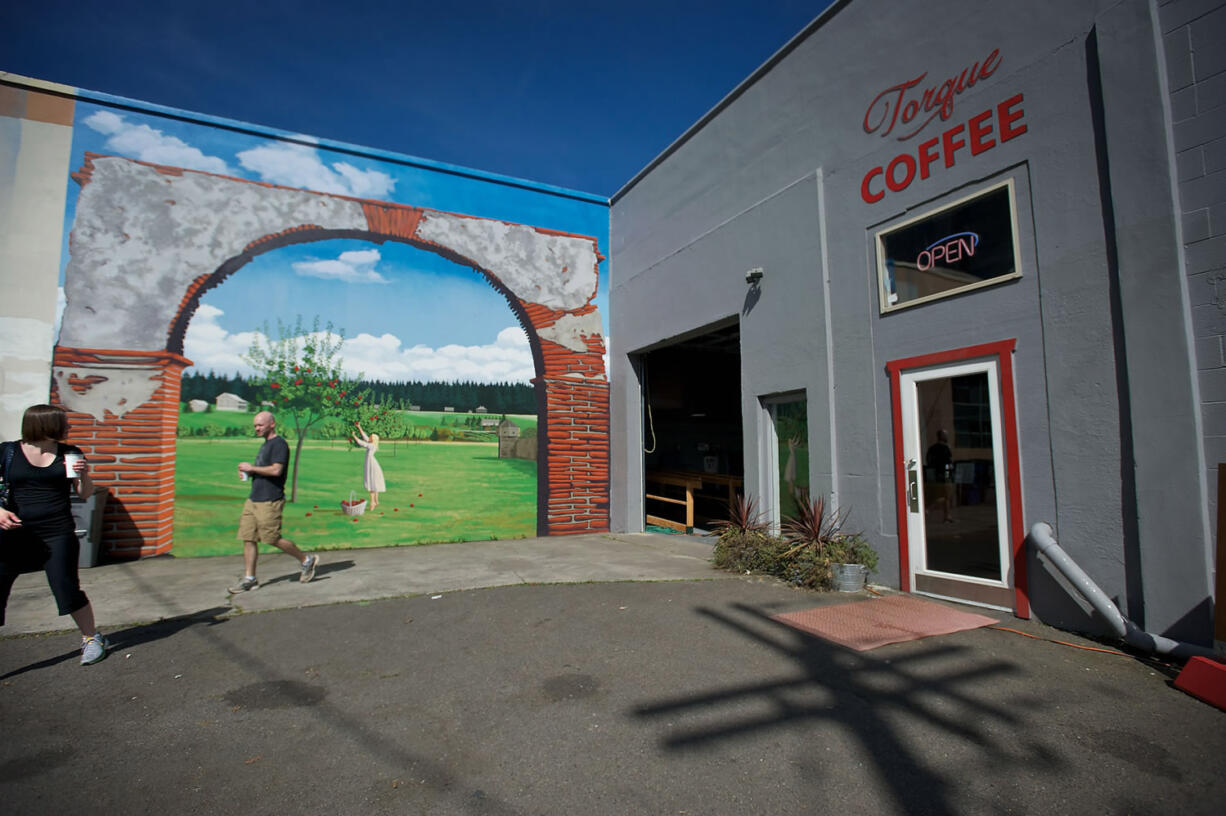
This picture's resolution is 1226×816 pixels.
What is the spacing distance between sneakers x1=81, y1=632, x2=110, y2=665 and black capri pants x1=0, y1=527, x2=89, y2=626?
0.24 m

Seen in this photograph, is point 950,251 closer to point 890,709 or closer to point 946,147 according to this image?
point 946,147

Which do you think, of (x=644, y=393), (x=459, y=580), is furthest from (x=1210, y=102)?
(x=644, y=393)

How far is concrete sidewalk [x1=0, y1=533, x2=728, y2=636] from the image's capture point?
212 inches

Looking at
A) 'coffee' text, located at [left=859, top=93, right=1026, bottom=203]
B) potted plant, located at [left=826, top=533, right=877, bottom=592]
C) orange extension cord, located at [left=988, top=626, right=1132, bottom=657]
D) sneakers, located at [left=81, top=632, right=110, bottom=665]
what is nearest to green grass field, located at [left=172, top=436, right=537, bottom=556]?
sneakers, located at [left=81, top=632, right=110, bottom=665]

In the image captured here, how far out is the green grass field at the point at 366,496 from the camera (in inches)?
322

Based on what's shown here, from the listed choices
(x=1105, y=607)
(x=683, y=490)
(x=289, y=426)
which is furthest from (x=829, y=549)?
(x=289, y=426)

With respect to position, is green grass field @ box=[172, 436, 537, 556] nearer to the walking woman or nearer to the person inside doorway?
the walking woman

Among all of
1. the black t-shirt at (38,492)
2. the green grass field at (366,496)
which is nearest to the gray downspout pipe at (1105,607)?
the black t-shirt at (38,492)

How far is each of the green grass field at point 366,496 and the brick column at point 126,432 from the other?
23cm

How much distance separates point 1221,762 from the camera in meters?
2.69

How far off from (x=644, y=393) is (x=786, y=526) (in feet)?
14.8

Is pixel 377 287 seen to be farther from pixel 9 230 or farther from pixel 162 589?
pixel 162 589

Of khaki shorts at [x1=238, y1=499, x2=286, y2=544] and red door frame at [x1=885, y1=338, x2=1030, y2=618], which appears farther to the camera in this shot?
khaki shorts at [x1=238, y1=499, x2=286, y2=544]

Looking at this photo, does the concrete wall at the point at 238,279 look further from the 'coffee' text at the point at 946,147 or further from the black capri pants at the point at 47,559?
the 'coffee' text at the point at 946,147
